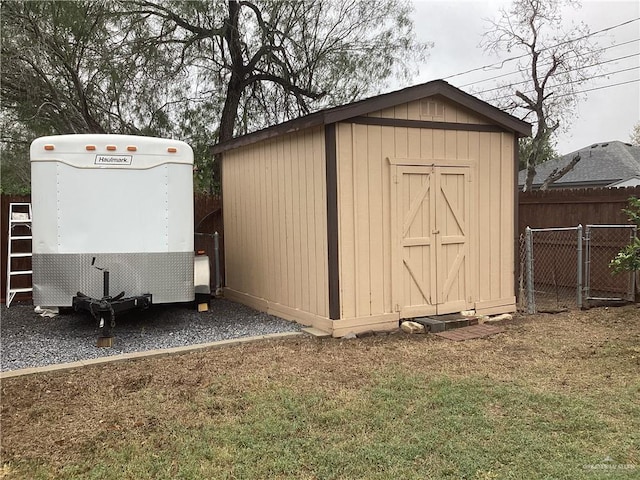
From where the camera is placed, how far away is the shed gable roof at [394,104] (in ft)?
19.9

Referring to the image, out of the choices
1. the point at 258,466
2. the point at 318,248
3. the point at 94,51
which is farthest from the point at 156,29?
the point at 258,466

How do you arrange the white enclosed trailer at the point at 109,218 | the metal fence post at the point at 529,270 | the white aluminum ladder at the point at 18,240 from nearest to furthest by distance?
the white enclosed trailer at the point at 109,218
the metal fence post at the point at 529,270
the white aluminum ladder at the point at 18,240

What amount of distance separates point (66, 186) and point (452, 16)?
11.9 m

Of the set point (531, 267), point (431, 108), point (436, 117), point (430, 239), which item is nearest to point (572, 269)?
point (531, 267)

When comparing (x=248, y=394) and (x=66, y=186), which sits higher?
(x=66, y=186)

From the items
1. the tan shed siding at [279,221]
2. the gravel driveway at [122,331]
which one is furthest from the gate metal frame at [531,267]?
the gravel driveway at [122,331]

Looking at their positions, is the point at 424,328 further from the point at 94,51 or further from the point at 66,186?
the point at 94,51

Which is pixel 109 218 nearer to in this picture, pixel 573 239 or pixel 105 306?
pixel 105 306

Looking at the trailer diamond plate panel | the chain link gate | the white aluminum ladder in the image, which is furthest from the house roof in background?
the trailer diamond plate panel

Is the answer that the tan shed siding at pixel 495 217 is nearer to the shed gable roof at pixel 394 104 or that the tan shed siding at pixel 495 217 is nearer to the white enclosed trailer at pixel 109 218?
the shed gable roof at pixel 394 104

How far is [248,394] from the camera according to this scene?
4.39 meters

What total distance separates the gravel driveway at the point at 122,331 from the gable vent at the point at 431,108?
3043 millimetres

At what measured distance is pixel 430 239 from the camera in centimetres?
682

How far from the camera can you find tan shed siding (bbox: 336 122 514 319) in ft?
20.6
